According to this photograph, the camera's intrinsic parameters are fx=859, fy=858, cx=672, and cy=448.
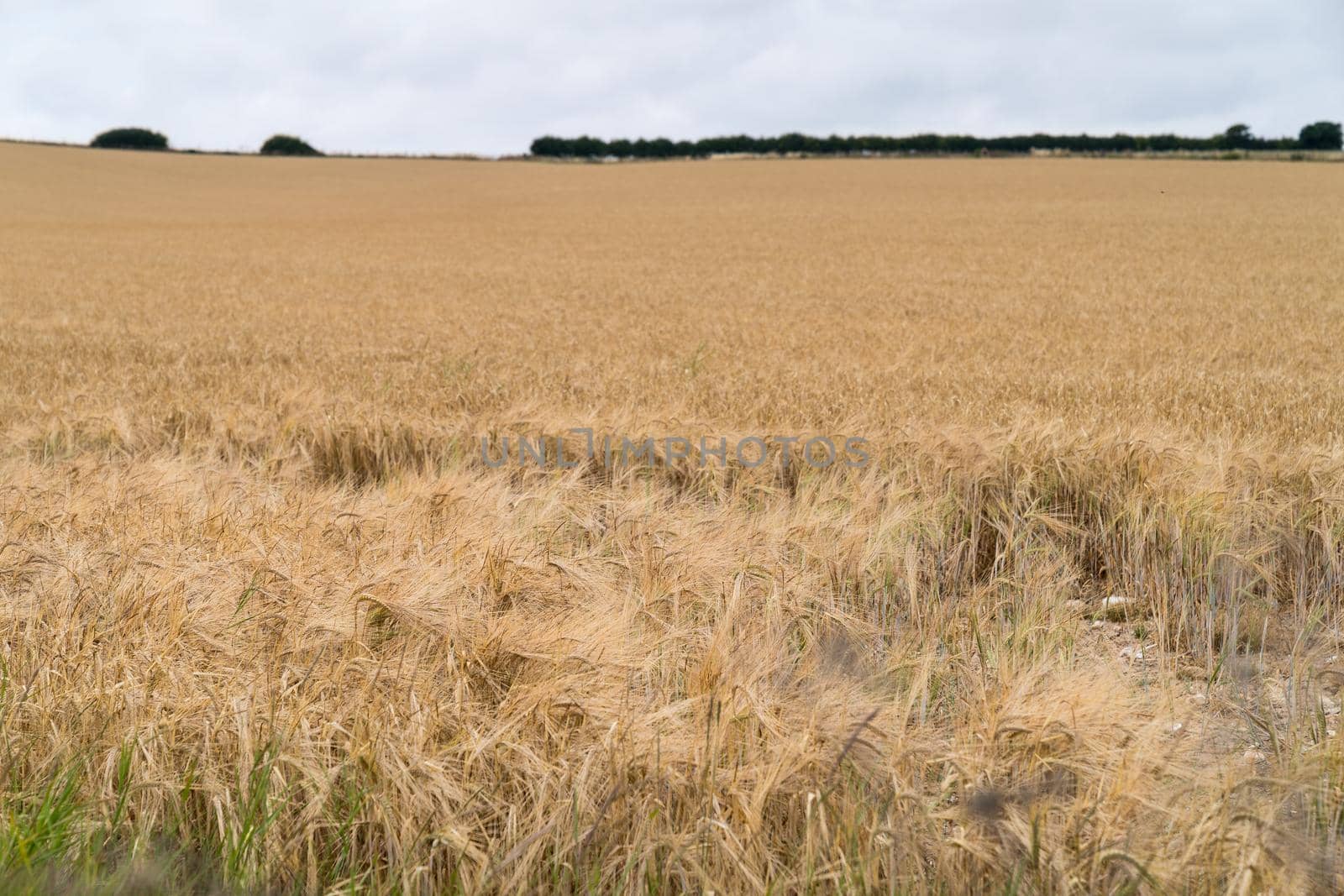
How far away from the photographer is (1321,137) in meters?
50.0

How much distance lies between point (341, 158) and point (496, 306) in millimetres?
49413

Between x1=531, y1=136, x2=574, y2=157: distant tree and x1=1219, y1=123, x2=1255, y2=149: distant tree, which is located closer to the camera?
x1=1219, y1=123, x2=1255, y2=149: distant tree

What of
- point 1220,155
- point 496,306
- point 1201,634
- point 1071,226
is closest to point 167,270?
point 496,306

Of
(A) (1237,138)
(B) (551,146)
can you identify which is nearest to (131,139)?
(B) (551,146)

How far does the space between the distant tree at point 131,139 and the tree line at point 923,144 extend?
2764cm

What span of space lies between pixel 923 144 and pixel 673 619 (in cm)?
6174

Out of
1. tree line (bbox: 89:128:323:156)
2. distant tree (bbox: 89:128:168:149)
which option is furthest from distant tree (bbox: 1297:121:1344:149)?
distant tree (bbox: 89:128:168:149)

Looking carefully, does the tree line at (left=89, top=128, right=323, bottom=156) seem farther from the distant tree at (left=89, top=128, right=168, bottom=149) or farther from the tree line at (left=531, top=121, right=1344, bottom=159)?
the tree line at (left=531, top=121, right=1344, bottom=159)

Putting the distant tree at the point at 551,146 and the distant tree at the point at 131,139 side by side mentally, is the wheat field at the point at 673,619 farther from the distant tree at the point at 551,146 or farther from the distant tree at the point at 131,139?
the distant tree at the point at 131,139

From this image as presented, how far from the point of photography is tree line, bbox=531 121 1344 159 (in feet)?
165

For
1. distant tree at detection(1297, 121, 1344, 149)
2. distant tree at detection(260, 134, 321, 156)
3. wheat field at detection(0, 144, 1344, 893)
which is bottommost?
wheat field at detection(0, 144, 1344, 893)

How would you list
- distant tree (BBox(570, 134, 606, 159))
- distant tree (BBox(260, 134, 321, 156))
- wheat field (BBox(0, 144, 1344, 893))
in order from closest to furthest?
wheat field (BBox(0, 144, 1344, 893)) < distant tree (BBox(570, 134, 606, 159)) < distant tree (BBox(260, 134, 321, 156))

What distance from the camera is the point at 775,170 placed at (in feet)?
138

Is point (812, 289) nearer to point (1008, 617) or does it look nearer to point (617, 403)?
point (617, 403)
